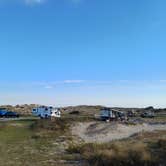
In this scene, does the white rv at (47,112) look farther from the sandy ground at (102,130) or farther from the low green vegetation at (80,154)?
the low green vegetation at (80,154)

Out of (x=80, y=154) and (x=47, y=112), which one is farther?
(x=47, y=112)

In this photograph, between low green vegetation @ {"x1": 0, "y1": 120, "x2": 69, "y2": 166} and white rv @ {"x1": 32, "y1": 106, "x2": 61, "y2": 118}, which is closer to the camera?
low green vegetation @ {"x1": 0, "y1": 120, "x2": 69, "y2": 166}

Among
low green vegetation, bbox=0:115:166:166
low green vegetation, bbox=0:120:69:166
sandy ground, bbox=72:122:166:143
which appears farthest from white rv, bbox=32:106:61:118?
low green vegetation, bbox=0:115:166:166

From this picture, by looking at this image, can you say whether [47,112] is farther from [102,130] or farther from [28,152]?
[28,152]

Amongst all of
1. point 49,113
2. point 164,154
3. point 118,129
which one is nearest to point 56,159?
point 164,154

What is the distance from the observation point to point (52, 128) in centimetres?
5622

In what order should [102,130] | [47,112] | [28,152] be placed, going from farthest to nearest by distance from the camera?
[47,112] → [102,130] → [28,152]

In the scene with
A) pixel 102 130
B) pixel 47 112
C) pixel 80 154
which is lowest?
pixel 80 154

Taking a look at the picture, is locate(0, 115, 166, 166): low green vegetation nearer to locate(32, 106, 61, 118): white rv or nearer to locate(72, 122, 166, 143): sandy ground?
locate(72, 122, 166, 143): sandy ground

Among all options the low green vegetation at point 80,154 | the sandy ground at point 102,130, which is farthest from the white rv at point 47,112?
the low green vegetation at point 80,154

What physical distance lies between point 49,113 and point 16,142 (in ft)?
136

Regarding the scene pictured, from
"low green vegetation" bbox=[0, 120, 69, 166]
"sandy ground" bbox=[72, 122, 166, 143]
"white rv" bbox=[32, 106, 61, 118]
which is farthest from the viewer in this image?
"white rv" bbox=[32, 106, 61, 118]

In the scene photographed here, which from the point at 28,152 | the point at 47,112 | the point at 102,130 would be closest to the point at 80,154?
the point at 28,152

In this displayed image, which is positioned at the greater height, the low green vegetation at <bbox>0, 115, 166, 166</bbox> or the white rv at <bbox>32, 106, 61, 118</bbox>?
the white rv at <bbox>32, 106, 61, 118</bbox>
